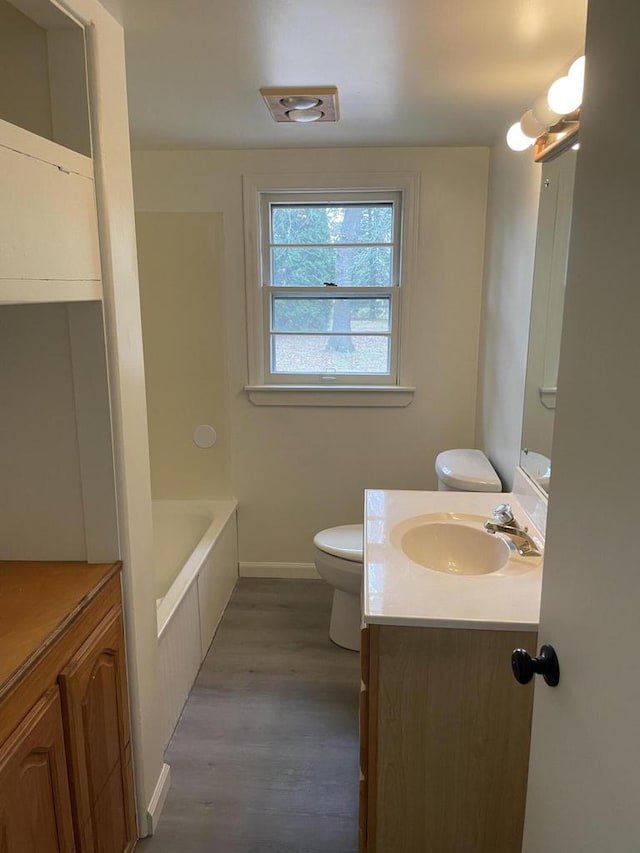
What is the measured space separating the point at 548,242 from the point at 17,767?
189 centimetres

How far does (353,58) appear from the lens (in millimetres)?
1676

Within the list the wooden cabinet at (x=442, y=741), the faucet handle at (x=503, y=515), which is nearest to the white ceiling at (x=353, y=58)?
the faucet handle at (x=503, y=515)

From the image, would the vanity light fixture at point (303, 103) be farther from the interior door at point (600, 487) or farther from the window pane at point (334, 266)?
the interior door at point (600, 487)

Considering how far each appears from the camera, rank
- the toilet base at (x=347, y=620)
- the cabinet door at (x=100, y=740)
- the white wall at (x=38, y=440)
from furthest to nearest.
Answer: the toilet base at (x=347, y=620) → the white wall at (x=38, y=440) → the cabinet door at (x=100, y=740)

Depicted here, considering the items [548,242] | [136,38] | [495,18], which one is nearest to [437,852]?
[548,242]

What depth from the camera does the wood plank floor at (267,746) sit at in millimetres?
1752

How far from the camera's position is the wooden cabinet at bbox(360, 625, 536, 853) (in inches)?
55.0

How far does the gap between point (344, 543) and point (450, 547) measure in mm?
767

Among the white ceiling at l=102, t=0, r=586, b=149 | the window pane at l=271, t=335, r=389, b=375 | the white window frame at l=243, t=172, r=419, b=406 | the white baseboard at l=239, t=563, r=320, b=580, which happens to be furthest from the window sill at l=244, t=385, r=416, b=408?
the white ceiling at l=102, t=0, r=586, b=149

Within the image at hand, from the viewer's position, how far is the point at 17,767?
1.09 m

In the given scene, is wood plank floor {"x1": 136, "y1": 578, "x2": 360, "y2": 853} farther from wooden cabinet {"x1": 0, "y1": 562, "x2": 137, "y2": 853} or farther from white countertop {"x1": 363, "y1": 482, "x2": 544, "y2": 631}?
white countertop {"x1": 363, "y1": 482, "x2": 544, "y2": 631}

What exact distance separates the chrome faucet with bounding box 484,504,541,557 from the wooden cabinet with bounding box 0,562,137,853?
1.06 metres

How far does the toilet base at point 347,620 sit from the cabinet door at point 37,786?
1.47 metres

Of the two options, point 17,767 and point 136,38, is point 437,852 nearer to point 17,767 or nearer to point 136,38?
point 17,767
